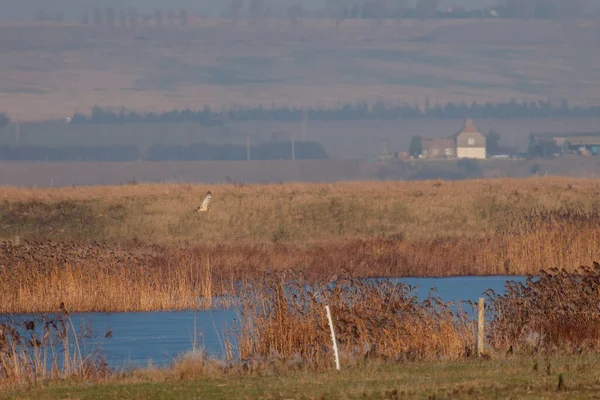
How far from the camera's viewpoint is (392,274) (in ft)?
152

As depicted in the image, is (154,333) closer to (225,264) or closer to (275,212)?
(225,264)

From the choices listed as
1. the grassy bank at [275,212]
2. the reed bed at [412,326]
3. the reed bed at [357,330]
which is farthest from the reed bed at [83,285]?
the grassy bank at [275,212]

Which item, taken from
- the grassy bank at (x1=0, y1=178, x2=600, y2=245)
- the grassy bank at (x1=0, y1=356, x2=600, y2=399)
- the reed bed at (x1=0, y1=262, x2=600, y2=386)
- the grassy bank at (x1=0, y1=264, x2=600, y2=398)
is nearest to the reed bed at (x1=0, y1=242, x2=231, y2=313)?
the grassy bank at (x1=0, y1=264, x2=600, y2=398)

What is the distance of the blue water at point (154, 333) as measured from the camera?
27320 millimetres

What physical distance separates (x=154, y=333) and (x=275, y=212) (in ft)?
123

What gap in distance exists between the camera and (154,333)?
31125 millimetres

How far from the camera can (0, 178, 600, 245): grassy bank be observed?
64.7 meters

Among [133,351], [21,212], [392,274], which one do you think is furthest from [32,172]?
[133,351]

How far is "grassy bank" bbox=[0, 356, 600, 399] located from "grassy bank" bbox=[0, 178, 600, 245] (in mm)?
39473

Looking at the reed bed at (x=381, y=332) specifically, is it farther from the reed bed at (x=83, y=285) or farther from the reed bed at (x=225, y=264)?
the reed bed at (x=83, y=285)

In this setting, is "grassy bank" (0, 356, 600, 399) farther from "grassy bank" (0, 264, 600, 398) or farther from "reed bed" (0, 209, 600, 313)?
"reed bed" (0, 209, 600, 313)

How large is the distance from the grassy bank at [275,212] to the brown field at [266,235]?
9 cm

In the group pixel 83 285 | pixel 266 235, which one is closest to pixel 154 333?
pixel 83 285

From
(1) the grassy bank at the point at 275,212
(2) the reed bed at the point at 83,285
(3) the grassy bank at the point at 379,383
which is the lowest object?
(1) the grassy bank at the point at 275,212
